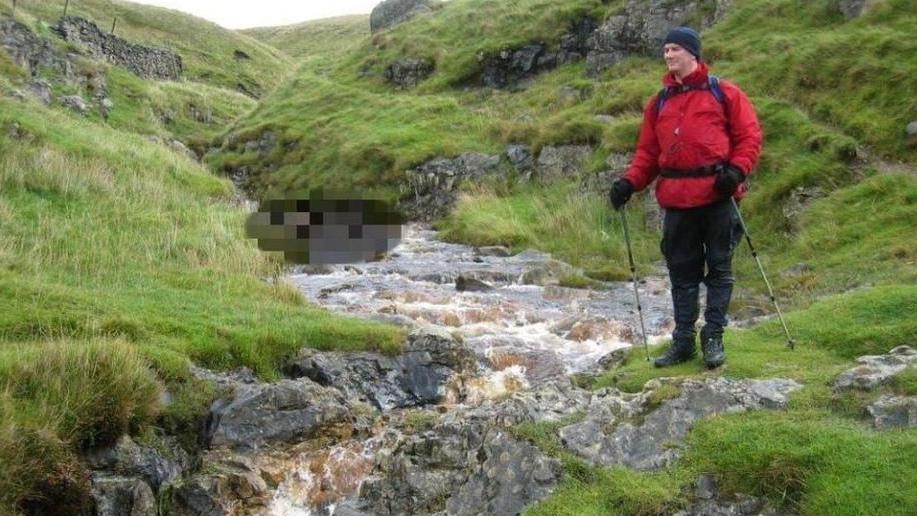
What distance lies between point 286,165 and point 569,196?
17882 millimetres

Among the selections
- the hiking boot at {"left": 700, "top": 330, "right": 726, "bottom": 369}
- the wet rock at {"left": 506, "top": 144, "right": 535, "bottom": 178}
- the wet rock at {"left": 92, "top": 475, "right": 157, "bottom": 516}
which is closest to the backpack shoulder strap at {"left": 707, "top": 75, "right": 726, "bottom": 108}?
the hiking boot at {"left": 700, "top": 330, "right": 726, "bottom": 369}

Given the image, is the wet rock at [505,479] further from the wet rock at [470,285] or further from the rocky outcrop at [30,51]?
the rocky outcrop at [30,51]

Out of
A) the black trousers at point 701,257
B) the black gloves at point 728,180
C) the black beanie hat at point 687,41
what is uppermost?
the black beanie hat at point 687,41

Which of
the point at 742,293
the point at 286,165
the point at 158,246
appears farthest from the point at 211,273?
the point at 286,165

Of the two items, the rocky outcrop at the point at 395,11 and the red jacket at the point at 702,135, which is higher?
the rocky outcrop at the point at 395,11

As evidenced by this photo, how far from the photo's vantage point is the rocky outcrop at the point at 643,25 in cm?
3328

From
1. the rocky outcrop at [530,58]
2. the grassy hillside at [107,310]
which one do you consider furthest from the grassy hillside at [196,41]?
the grassy hillside at [107,310]

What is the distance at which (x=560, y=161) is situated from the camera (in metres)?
27.3

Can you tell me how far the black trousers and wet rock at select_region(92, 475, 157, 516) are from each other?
5790 millimetres

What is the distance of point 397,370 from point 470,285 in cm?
689

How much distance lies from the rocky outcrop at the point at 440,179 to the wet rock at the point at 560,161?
6.89 ft

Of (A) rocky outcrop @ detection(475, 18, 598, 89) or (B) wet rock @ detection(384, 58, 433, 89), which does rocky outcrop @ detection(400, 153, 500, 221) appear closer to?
(A) rocky outcrop @ detection(475, 18, 598, 89)

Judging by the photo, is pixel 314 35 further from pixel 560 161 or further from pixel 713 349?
pixel 713 349

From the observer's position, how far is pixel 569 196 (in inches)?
973
